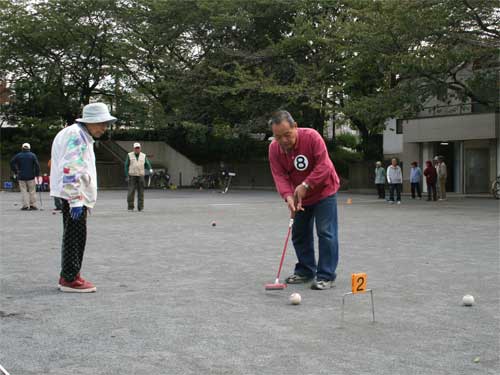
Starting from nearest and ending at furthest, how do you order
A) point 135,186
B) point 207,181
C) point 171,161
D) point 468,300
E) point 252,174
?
1. point 468,300
2. point 135,186
3. point 207,181
4. point 252,174
5. point 171,161

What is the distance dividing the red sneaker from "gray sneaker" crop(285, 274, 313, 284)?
207cm

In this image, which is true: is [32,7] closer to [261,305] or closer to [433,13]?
[433,13]

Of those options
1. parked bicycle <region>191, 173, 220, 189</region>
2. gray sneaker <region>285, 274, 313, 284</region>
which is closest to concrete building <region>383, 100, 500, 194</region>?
parked bicycle <region>191, 173, 220, 189</region>

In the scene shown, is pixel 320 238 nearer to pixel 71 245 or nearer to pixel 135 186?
pixel 71 245

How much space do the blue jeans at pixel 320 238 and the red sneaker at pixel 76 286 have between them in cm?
226

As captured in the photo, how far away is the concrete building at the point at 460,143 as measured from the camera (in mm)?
36219

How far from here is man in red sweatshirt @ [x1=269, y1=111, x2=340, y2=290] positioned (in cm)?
761

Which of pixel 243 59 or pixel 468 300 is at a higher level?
pixel 243 59

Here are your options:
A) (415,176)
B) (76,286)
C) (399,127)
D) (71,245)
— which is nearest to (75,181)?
(71,245)

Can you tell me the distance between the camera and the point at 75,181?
7.31 m

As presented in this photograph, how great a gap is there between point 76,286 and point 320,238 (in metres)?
2.58

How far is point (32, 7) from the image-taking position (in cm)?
4972

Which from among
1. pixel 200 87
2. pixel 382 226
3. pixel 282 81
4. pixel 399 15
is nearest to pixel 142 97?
pixel 200 87

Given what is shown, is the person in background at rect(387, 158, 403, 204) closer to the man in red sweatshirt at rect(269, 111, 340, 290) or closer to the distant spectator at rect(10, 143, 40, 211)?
the distant spectator at rect(10, 143, 40, 211)
